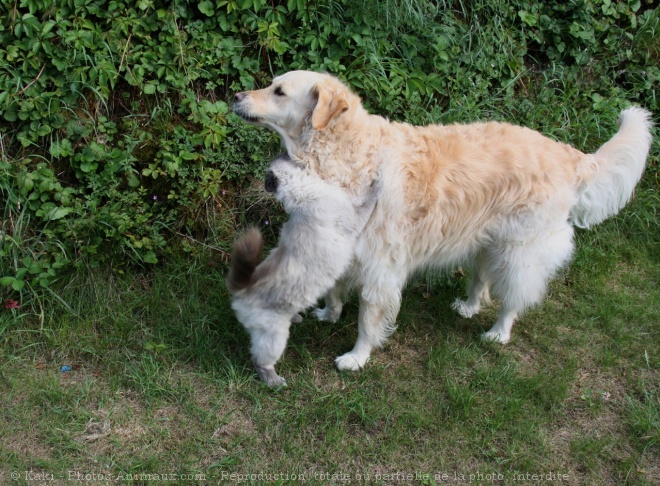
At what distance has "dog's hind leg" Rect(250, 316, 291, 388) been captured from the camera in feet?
10.1

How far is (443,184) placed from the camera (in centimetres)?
316

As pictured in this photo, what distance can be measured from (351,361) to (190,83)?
7.38 ft

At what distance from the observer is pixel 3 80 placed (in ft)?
11.5

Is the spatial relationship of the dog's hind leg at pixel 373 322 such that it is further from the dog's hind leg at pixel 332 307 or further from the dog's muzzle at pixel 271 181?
the dog's muzzle at pixel 271 181

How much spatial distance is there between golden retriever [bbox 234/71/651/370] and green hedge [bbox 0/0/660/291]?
0.96 meters

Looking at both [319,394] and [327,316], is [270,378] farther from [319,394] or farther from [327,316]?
[327,316]

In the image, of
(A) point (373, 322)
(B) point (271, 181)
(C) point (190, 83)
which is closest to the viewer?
(B) point (271, 181)

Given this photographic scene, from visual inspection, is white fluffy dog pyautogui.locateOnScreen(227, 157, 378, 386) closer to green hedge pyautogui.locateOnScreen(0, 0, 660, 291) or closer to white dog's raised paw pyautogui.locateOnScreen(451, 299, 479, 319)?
green hedge pyautogui.locateOnScreen(0, 0, 660, 291)

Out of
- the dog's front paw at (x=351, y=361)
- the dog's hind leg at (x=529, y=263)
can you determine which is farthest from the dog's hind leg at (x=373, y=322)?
the dog's hind leg at (x=529, y=263)

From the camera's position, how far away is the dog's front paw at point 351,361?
3.43 m

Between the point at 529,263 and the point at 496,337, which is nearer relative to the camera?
the point at 529,263

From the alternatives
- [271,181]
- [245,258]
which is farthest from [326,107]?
[245,258]

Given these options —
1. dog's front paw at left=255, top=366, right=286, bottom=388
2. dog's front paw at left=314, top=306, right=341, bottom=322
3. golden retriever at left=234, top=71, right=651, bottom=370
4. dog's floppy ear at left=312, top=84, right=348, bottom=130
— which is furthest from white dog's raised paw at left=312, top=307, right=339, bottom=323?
dog's floppy ear at left=312, top=84, right=348, bottom=130

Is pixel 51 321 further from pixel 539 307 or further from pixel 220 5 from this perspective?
pixel 539 307
